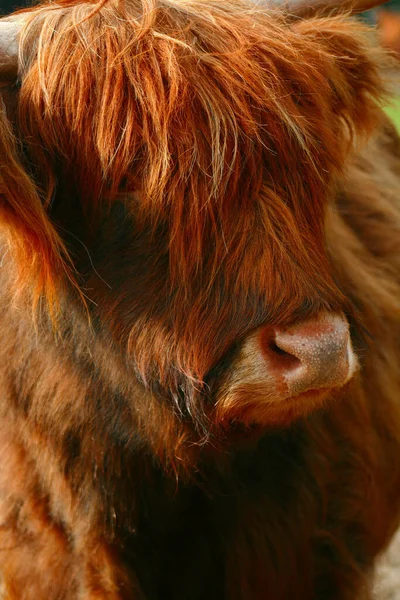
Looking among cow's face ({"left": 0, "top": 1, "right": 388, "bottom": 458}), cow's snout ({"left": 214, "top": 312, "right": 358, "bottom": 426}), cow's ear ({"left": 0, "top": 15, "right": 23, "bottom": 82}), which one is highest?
cow's ear ({"left": 0, "top": 15, "right": 23, "bottom": 82})

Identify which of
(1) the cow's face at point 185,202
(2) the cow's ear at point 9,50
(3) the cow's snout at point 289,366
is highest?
(2) the cow's ear at point 9,50

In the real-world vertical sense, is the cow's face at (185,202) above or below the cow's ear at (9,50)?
below

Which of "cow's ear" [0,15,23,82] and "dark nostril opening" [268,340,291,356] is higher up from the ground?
"cow's ear" [0,15,23,82]

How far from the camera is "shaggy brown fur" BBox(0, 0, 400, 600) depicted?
1.90 meters

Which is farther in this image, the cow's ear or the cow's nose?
the cow's ear

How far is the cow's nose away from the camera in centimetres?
179

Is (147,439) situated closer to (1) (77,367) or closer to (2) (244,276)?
(1) (77,367)

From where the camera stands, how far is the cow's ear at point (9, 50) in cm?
192

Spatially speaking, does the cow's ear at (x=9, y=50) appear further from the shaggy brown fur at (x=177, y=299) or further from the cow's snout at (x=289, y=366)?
the cow's snout at (x=289, y=366)

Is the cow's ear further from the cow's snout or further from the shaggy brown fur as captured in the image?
the cow's snout

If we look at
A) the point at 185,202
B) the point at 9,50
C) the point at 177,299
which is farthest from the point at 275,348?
the point at 9,50

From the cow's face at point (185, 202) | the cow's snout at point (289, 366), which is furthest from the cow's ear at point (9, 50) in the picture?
the cow's snout at point (289, 366)

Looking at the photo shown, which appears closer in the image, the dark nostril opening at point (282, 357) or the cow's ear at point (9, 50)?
the dark nostril opening at point (282, 357)

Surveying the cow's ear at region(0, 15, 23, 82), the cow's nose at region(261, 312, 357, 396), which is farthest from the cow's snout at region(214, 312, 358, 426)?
the cow's ear at region(0, 15, 23, 82)
